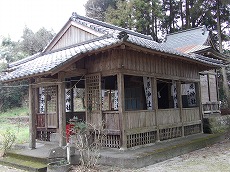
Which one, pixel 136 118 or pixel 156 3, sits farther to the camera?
pixel 156 3

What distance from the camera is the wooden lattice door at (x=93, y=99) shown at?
9719mm

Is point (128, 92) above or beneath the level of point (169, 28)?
beneath

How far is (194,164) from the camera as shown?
8.16 metres

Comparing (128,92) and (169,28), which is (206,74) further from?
(169,28)

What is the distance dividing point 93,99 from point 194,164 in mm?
4418

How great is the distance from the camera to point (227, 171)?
7141 millimetres

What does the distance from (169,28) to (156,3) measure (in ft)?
22.2

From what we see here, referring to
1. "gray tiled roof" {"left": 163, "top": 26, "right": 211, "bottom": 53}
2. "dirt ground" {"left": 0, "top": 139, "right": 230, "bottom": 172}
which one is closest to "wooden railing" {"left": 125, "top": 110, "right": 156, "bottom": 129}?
"dirt ground" {"left": 0, "top": 139, "right": 230, "bottom": 172}

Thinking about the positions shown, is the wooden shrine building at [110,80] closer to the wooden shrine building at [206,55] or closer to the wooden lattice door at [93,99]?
the wooden lattice door at [93,99]

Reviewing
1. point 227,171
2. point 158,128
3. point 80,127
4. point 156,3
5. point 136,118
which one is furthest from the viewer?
point 156,3

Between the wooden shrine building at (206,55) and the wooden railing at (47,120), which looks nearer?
the wooden railing at (47,120)

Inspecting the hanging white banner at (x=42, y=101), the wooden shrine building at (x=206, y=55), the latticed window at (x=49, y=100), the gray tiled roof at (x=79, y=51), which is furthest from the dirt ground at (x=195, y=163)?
the wooden shrine building at (x=206, y=55)

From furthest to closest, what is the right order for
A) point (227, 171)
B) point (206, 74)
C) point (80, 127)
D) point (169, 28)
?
1. point (169, 28)
2. point (206, 74)
3. point (80, 127)
4. point (227, 171)

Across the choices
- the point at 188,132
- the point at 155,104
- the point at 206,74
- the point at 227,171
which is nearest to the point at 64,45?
the point at 155,104
